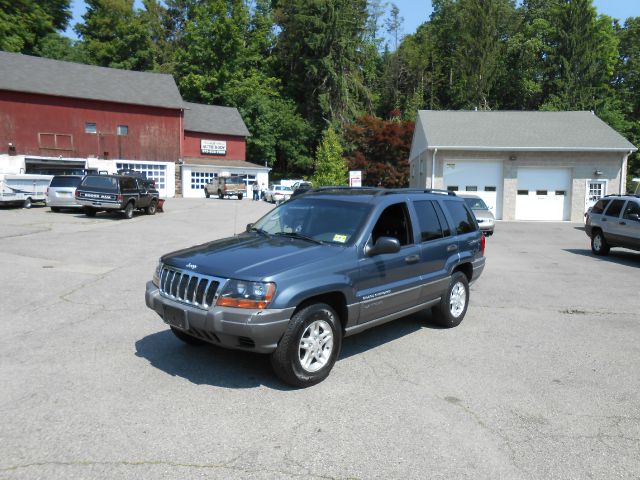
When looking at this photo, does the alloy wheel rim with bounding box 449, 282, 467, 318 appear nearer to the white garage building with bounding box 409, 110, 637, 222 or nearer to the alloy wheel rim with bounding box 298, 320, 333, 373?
the alloy wheel rim with bounding box 298, 320, 333, 373

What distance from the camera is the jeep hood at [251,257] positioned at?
476cm

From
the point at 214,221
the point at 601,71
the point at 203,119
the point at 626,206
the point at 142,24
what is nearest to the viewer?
the point at 626,206

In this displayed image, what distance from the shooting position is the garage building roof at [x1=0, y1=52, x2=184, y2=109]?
38.2 meters

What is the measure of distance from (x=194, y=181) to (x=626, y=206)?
119 ft

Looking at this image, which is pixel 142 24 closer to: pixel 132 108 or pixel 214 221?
pixel 132 108

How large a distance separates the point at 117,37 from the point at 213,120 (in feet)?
67.5

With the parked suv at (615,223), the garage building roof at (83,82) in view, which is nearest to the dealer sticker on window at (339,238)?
the parked suv at (615,223)

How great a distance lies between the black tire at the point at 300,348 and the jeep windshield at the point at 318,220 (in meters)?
0.87

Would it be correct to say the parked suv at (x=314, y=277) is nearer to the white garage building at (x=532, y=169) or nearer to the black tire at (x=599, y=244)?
the black tire at (x=599, y=244)

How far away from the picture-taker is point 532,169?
29.0 meters

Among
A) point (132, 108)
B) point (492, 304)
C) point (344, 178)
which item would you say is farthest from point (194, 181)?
point (492, 304)

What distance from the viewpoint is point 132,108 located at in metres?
41.8

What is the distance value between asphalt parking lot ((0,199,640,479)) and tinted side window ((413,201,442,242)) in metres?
1.27

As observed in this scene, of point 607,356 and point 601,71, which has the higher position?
point 601,71
